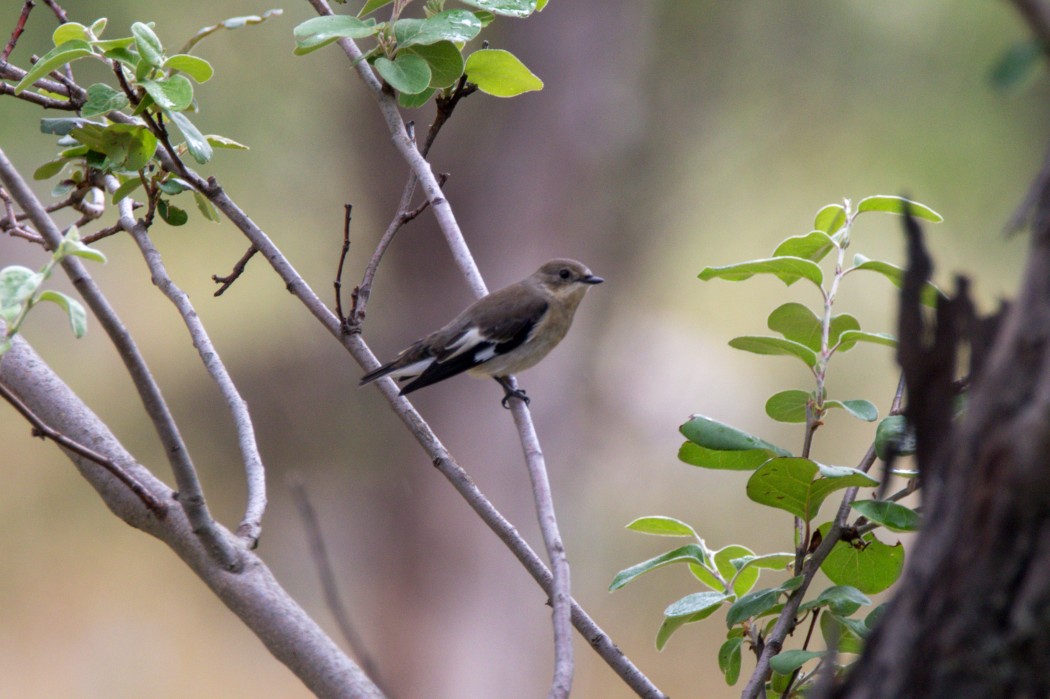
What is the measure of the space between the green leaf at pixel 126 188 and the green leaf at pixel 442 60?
1.71 feet

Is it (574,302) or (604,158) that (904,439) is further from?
(604,158)

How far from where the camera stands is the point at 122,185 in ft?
5.44

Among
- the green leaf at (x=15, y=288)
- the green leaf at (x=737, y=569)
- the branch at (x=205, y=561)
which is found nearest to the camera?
the green leaf at (x=15, y=288)

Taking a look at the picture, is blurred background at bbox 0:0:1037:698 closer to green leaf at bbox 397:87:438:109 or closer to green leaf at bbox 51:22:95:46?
green leaf at bbox 397:87:438:109

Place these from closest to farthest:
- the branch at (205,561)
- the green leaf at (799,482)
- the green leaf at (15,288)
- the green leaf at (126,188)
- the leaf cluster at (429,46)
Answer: the green leaf at (15,288), the green leaf at (799,482), the branch at (205,561), the leaf cluster at (429,46), the green leaf at (126,188)

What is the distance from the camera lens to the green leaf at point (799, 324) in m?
1.47

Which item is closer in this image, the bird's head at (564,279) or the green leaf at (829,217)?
the green leaf at (829,217)

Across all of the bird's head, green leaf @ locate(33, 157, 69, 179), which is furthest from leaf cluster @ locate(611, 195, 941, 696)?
the bird's head

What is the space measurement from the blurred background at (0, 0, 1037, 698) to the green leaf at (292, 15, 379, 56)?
16.1 ft

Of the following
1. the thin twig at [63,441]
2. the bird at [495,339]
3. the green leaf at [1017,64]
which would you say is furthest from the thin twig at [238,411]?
the bird at [495,339]

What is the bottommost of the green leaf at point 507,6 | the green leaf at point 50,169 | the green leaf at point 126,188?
the green leaf at point 126,188

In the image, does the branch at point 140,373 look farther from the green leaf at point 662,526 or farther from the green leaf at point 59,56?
the green leaf at point 662,526

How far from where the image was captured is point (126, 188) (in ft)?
5.33

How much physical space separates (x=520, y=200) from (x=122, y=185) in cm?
510
